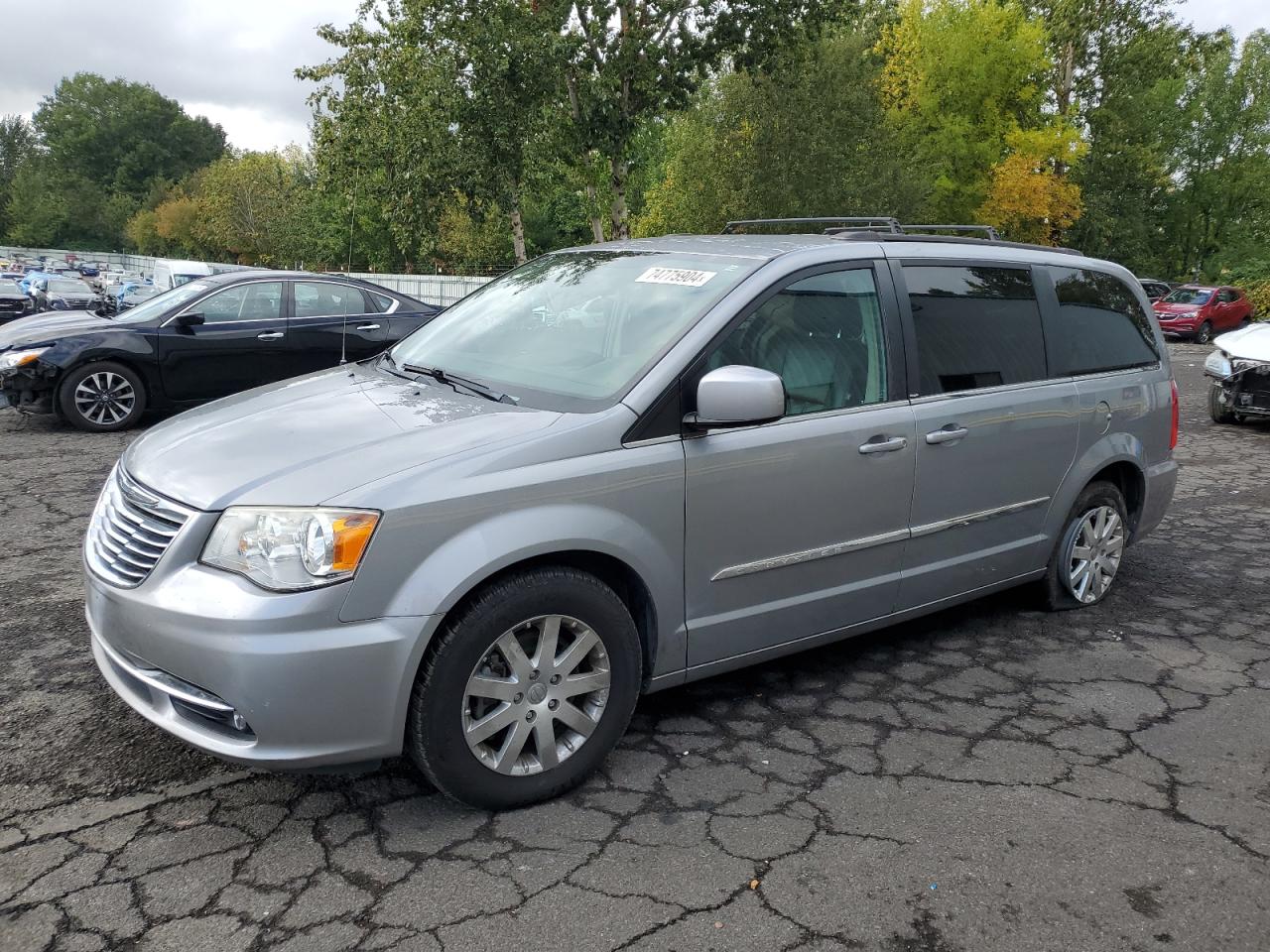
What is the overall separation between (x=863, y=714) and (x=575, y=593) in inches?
56.3

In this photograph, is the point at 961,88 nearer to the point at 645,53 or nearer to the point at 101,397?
the point at 645,53

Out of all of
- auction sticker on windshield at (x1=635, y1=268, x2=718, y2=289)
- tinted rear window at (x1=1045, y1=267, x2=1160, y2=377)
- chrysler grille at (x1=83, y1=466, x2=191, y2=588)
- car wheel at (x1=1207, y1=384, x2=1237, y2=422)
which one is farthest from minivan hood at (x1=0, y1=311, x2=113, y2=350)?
car wheel at (x1=1207, y1=384, x2=1237, y2=422)

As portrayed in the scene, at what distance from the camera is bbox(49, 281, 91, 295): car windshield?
30.0 m

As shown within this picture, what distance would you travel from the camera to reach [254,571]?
2.69 metres

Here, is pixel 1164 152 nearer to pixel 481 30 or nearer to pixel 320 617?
pixel 481 30

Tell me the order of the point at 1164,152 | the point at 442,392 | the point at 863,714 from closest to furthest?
1. the point at 442,392
2. the point at 863,714
3. the point at 1164,152

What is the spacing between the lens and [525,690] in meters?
2.96

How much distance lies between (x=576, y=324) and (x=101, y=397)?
724cm

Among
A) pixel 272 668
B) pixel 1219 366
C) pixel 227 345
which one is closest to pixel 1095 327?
pixel 272 668

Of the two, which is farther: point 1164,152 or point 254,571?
point 1164,152

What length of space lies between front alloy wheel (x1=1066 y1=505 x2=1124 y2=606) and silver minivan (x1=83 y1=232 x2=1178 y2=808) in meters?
0.14

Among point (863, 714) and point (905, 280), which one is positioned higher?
point (905, 280)

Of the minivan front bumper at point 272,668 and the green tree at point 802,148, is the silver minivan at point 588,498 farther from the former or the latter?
the green tree at point 802,148

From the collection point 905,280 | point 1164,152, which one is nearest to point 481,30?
point 905,280
